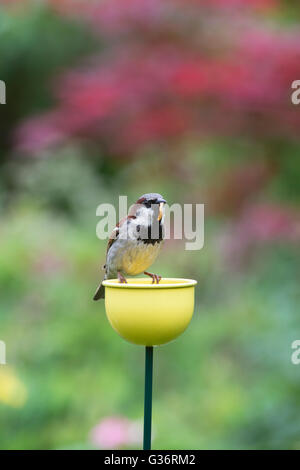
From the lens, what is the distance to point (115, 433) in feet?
6.90

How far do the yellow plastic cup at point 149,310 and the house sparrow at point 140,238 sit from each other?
18 cm

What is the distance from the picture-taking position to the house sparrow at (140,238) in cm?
146

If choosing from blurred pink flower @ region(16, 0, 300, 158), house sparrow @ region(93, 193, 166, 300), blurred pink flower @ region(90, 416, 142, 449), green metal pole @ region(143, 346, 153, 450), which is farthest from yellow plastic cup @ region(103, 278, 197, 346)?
blurred pink flower @ region(16, 0, 300, 158)

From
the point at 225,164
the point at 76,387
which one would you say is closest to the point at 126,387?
the point at 76,387

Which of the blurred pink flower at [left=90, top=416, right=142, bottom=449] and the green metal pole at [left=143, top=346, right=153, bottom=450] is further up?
the green metal pole at [left=143, top=346, right=153, bottom=450]

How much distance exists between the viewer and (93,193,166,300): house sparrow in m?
1.46

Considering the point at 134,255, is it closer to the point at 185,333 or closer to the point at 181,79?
the point at 185,333

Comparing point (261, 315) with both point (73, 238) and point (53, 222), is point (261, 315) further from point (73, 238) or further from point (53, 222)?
point (53, 222)

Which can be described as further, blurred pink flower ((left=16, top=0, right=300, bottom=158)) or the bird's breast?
blurred pink flower ((left=16, top=0, right=300, bottom=158))

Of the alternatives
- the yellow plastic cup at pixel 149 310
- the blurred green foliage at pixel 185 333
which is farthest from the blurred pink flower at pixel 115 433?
the yellow plastic cup at pixel 149 310

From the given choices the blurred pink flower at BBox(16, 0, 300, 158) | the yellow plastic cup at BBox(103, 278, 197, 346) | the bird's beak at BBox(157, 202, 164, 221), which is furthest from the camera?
the blurred pink flower at BBox(16, 0, 300, 158)

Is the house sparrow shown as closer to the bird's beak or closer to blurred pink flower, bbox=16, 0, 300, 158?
the bird's beak

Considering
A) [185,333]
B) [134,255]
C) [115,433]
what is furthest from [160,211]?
[185,333]

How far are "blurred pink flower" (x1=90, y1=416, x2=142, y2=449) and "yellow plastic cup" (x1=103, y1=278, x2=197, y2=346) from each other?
0.89 metres
